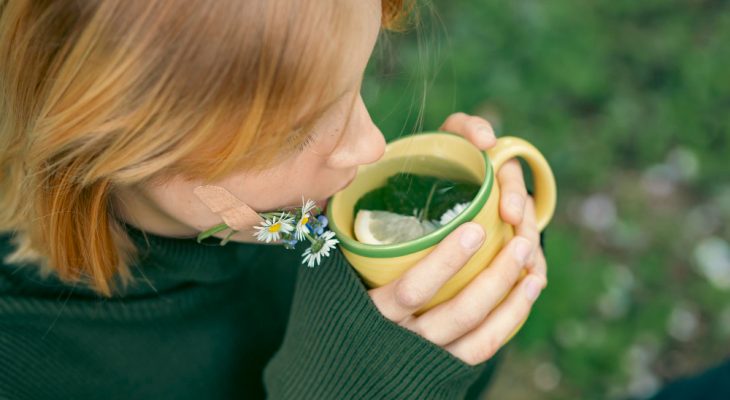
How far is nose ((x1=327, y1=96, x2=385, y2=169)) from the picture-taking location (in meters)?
1.07

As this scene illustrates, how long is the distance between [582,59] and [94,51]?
2.04 metres

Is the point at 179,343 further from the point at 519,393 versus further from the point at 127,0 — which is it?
the point at 519,393

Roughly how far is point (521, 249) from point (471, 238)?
5.9 inches

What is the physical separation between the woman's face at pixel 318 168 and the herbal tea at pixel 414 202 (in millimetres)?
101

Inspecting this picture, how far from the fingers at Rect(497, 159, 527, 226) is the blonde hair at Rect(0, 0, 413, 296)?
0.36 m

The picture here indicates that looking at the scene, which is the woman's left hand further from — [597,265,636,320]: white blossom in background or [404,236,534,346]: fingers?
[597,265,636,320]: white blossom in background

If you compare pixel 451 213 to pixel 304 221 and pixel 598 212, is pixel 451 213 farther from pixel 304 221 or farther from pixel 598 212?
pixel 598 212

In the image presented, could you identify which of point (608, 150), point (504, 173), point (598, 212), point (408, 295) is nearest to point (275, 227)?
point (408, 295)

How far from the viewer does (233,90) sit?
0.91 metres

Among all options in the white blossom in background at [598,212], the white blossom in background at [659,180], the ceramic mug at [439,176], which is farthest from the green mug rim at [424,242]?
the white blossom in background at [659,180]

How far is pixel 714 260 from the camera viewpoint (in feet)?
7.50

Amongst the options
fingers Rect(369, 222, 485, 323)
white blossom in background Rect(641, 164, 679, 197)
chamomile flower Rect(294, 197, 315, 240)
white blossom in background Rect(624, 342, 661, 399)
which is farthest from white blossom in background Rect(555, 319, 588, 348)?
chamomile flower Rect(294, 197, 315, 240)

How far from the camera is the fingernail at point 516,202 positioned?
117 cm

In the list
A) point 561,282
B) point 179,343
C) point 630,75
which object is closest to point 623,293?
point 561,282
